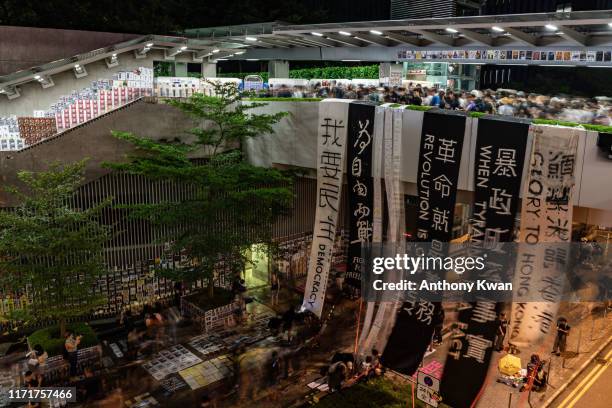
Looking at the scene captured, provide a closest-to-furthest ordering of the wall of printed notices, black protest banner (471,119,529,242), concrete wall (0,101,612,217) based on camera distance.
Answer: black protest banner (471,119,529,242)
concrete wall (0,101,612,217)
the wall of printed notices

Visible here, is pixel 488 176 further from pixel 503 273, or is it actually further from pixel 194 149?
pixel 194 149

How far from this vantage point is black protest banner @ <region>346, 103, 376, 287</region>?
1226 cm

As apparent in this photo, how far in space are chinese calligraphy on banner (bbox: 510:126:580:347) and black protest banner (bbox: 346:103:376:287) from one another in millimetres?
3779

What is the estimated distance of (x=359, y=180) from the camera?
12766mm

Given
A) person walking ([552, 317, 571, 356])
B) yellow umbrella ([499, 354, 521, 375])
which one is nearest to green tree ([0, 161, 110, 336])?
yellow umbrella ([499, 354, 521, 375])

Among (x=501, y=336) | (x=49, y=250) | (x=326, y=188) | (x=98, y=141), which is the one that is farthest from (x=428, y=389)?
(x=98, y=141)

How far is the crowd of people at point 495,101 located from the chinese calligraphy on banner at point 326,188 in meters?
1.37

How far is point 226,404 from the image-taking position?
440 inches

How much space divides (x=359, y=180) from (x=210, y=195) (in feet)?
12.9

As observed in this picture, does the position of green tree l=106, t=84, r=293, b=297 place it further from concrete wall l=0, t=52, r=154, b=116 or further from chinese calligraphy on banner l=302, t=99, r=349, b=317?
concrete wall l=0, t=52, r=154, b=116

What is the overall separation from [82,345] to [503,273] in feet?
31.3

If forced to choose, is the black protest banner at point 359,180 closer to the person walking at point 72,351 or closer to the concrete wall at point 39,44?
the person walking at point 72,351

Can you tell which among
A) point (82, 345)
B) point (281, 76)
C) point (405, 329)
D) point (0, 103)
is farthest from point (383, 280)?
point (281, 76)

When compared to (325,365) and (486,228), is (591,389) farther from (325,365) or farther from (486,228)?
(325,365)
